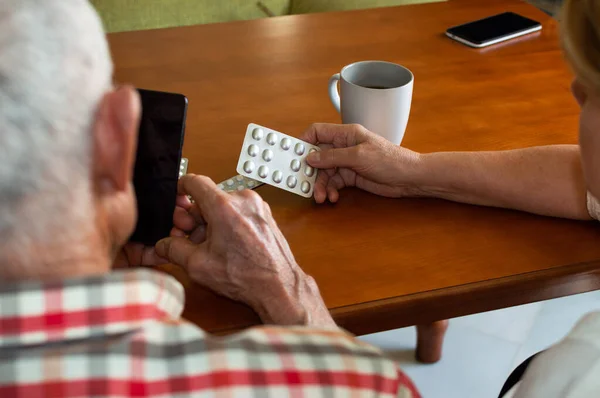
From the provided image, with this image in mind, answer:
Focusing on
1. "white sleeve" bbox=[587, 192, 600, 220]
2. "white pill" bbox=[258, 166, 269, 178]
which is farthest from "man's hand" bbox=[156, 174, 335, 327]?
"white sleeve" bbox=[587, 192, 600, 220]

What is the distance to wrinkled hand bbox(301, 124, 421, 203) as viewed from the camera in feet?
2.89

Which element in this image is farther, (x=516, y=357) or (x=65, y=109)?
(x=516, y=357)

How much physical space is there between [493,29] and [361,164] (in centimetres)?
61

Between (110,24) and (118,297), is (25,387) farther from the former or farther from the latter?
(110,24)

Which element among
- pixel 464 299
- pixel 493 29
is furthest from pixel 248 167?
pixel 493 29

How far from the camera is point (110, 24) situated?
201 centimetres

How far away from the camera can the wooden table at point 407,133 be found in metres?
0.75

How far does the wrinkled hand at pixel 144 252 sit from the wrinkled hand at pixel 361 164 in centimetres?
19

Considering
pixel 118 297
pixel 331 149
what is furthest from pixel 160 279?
pixel 331 149

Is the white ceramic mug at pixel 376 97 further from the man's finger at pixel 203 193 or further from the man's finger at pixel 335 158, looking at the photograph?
the man's finger at pixel 203 193

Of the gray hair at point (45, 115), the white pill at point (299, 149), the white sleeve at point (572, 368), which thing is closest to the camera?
the gray hair at point (45, 115)

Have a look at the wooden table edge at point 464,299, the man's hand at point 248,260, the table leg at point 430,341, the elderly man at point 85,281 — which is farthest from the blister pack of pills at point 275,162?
the table leg at point 430,341

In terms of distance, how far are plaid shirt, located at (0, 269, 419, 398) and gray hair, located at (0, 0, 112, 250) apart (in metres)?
0.05

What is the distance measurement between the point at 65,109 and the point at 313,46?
0.88 metres
